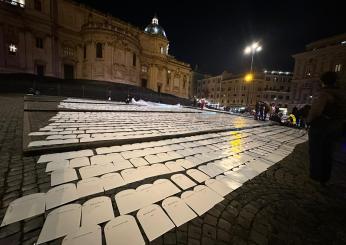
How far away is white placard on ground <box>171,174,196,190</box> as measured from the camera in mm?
2462

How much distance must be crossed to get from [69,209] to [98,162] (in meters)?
1.21

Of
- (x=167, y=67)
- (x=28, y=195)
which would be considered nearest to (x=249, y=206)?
(x=28, y=195)

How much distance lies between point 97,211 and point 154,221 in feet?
2.11

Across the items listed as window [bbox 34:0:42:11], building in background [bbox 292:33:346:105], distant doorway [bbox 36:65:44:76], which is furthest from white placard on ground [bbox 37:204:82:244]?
building in background [bbox 292:33:346:105]

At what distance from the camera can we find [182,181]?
101 inches

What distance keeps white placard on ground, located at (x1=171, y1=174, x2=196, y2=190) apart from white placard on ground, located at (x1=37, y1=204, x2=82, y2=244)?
1326mm

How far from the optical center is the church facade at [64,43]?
23795 millimetres

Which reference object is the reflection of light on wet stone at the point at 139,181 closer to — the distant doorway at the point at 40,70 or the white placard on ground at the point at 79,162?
the white placard on ground at the point at 79,162

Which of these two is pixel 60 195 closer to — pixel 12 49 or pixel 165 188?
pixel 165 188

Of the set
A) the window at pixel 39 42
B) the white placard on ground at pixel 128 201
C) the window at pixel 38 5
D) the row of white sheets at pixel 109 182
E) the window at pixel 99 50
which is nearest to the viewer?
the row of white sheets at pixel 109 182

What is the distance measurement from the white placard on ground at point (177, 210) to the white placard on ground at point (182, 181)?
1.06 feet

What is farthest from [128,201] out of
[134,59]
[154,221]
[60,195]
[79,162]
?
[134,59]

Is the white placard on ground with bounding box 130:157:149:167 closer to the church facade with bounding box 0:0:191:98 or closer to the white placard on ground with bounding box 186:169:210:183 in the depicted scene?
the white placard on ground with bounding box 186:169:210:183

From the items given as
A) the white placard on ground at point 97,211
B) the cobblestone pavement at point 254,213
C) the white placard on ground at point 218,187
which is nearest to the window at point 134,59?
the cobblestone pavement at point 254,213
